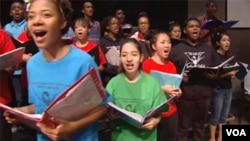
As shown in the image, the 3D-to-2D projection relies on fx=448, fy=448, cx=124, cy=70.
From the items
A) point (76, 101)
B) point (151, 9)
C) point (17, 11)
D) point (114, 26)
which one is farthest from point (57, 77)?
point (151, 9)

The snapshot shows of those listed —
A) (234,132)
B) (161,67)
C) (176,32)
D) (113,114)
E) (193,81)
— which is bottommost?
(234,132)

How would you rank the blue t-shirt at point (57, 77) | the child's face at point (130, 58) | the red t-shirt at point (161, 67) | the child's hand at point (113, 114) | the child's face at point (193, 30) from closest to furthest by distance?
the blue t-shirt at point (57, 77)
the child's hand at point (113, 114)
the child's face at point (130, 58)
the red t-shirt at point (161, 67)
the child's face at point (193, 30)

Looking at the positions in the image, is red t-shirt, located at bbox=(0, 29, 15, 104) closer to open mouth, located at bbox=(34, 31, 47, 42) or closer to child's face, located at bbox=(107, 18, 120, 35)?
open mouth, located at bbox=(34, 31, 47, 42)

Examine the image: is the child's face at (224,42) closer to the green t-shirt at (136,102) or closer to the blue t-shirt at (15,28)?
the blue t-shirt at (15,28)

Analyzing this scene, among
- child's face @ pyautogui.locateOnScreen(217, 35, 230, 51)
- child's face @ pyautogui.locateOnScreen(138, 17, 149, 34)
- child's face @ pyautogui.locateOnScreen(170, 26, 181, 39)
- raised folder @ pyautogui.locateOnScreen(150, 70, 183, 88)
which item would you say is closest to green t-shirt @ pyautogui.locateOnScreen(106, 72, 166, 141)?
raised folder @ pyautogui.locateOnScreen(150, 70, 183, 88)

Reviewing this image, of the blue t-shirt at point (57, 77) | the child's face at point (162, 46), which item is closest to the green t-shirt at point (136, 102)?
the blue t-shirt at point (57, 77)

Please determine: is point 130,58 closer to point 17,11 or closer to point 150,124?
point 150,124

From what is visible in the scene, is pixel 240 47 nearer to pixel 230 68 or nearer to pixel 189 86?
pixel 230 68

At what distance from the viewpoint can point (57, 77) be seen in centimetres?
163

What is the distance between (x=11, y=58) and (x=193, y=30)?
6.70 ft

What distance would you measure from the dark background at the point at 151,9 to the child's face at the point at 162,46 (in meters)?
3.10

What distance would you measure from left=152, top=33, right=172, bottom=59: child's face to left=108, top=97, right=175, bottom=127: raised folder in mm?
856

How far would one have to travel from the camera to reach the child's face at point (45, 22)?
1592 mm

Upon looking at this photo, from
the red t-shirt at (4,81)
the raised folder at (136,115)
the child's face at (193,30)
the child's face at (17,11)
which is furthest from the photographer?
the child's face at (17,11)
